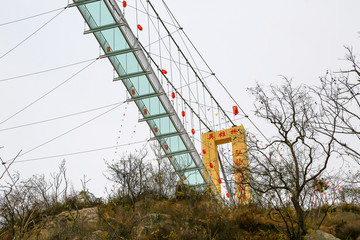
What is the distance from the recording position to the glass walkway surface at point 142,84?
15219mm

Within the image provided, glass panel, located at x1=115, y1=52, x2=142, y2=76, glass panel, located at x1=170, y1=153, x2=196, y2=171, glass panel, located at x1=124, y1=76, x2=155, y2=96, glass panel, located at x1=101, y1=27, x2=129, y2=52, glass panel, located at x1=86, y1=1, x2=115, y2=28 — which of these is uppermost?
glass panel, located at x1=86, y1=1, x2=115, y2=28

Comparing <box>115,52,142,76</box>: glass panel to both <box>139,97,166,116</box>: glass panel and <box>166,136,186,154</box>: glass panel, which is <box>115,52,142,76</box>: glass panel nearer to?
<box>139,97,166,116</box>: glass panel

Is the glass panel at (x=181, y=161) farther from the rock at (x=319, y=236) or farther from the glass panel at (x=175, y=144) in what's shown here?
the rock at (x=319, y=236)

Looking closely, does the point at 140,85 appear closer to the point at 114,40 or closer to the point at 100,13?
the point at 114,40

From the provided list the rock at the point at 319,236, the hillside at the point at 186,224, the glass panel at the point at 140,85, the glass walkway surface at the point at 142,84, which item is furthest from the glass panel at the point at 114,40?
the rock at the point at 319,236

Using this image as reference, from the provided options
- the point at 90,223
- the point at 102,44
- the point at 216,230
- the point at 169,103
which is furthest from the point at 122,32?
the point at 216,230

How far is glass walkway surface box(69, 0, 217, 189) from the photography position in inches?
599

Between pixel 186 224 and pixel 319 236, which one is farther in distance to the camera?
pixel 186 224

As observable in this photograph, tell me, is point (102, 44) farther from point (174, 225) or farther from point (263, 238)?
point (263, 238)

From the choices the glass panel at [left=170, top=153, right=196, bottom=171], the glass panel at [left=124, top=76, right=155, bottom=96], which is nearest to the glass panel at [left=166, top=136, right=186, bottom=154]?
the glass panel at [left=170, top=153, right=196, bottom=171]

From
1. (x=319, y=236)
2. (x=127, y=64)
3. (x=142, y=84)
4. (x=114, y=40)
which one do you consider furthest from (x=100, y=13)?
(x=319, y=236)

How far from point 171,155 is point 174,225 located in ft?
20.5

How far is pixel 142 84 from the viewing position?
53.8 feet

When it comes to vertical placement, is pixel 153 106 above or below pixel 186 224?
above
